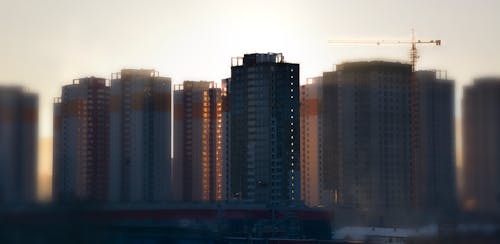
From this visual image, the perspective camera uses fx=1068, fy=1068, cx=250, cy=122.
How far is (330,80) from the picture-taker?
226 ft

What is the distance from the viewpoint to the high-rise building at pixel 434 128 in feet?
190

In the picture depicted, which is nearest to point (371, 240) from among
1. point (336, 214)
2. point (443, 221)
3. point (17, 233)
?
point (336, 214)

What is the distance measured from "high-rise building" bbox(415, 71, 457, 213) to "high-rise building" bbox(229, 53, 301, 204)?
731 centimetres

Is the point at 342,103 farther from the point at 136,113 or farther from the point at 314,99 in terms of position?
the point at 136,113

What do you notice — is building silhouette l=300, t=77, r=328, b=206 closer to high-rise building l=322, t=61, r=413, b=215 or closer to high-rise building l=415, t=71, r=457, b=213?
high-rise building l=322, t=61, r=413, b=215

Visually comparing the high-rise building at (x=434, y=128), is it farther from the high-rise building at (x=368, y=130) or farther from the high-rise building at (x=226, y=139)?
the high-rise building at (x=226, y=139)

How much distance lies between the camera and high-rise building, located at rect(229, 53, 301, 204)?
195 feet

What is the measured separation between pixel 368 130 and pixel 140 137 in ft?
48.8

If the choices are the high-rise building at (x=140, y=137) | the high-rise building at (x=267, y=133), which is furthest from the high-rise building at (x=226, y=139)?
the high-rise building at (x=140, y=137)

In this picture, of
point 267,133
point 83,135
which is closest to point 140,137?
point 83,135

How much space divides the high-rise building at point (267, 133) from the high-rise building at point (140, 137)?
4.14 meters

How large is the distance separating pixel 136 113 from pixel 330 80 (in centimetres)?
1441

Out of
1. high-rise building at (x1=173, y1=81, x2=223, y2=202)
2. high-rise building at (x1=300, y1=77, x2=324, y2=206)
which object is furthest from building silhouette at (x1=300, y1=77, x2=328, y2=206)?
high-rise building at (x1=173, y1=81, x2=223, y2=202)

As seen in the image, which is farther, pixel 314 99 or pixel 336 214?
pixel 314 99
